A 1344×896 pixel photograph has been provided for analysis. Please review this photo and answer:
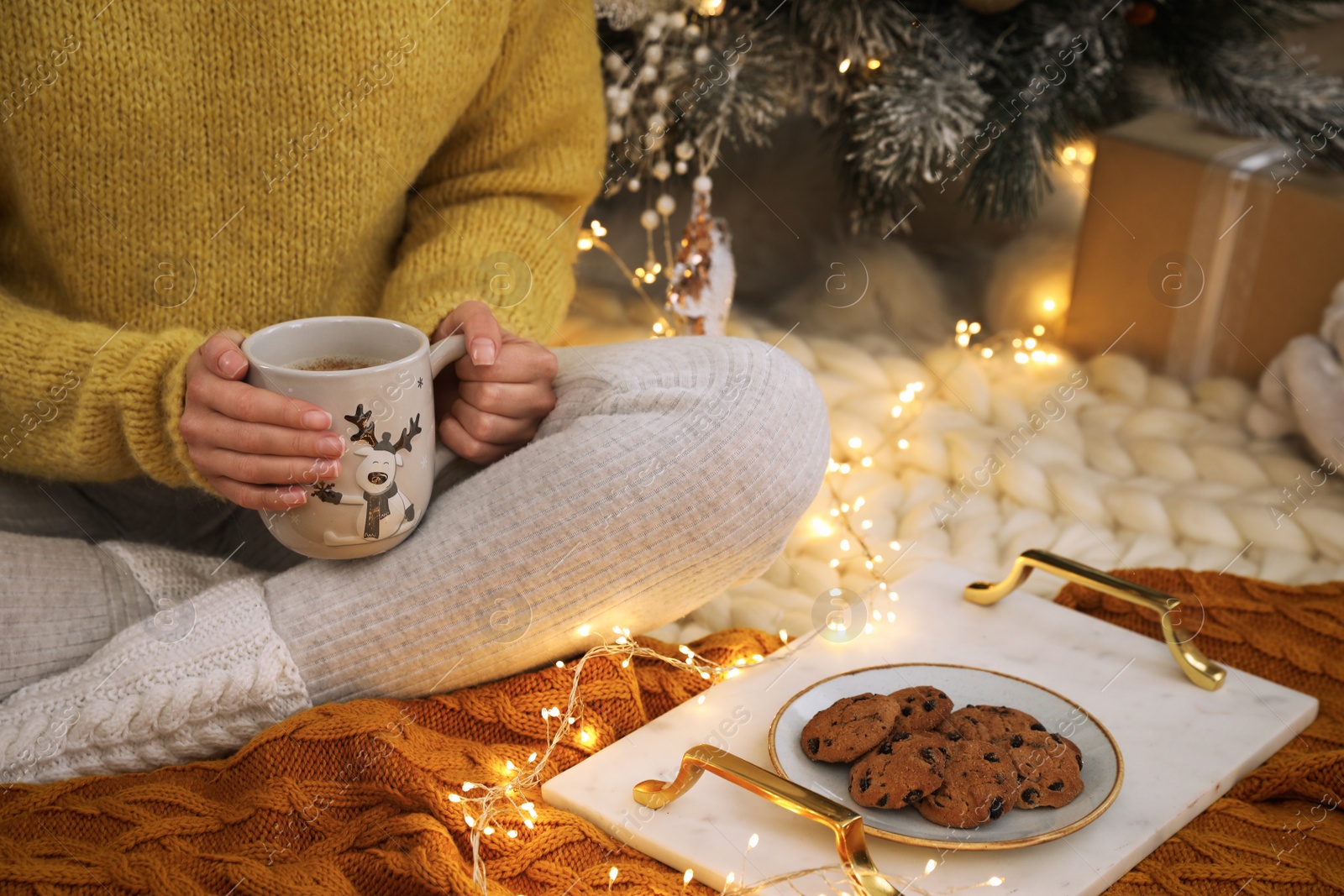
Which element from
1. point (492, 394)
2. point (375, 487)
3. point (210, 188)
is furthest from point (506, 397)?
point (210, 188)

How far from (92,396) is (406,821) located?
300mm

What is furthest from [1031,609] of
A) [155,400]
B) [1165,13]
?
[1165,13]

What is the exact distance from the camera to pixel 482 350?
63 cm

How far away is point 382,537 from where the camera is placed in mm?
634

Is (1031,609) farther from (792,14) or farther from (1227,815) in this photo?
(792,14)

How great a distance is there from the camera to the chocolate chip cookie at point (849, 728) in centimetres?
60

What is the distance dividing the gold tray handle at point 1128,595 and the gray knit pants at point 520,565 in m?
0.18

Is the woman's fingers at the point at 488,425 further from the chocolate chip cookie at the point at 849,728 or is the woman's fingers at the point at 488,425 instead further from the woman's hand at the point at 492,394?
the chocolate chip cookie at the point at 849,728

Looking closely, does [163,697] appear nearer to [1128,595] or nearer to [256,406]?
[256,406]

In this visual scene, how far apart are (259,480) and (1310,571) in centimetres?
83

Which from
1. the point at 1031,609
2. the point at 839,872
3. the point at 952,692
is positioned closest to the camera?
the point at 839,872

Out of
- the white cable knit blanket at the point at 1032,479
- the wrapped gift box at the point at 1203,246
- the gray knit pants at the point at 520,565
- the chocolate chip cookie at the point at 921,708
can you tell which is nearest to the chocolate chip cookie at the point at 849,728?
the chocolate chip cookie at the point at 921,708

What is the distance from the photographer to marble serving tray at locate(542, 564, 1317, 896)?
561 millimetres

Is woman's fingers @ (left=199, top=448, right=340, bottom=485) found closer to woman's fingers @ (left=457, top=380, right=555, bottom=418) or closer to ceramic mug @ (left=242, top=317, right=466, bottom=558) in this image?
ceramic mug @ (left=242, top=317, right=466, bottom=558)
